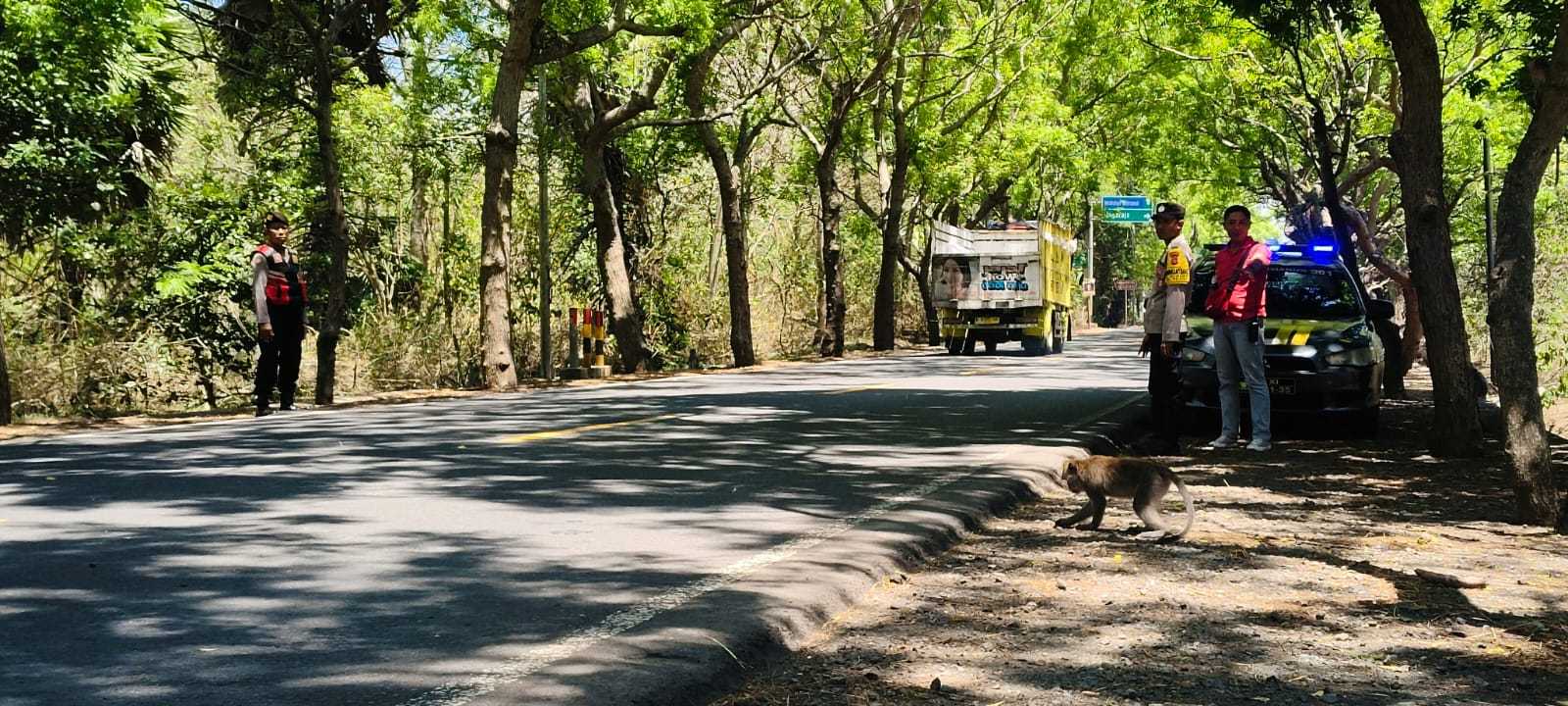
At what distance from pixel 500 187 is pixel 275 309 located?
6.42 metres

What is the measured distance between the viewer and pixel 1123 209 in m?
65.6

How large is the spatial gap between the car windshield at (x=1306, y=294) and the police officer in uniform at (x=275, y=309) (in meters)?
8.73

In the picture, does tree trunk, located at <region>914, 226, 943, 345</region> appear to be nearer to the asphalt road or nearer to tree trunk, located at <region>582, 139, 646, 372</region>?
tree trunk, located at <region>582, 139, 646, 372</region>

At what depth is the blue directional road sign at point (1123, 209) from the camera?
65312 mm

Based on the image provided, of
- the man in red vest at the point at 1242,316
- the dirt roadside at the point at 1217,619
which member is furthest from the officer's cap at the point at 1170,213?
the dirt roadside at the point at 1217,619

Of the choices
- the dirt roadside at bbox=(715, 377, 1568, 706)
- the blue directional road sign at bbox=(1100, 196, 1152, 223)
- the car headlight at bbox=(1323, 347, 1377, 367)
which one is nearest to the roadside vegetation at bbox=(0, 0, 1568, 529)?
the car headlight at bbox=(1323, 347, 1377, 367)

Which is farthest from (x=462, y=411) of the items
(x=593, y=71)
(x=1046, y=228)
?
(x=1046, y=228)

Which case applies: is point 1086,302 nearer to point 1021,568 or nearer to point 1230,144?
point 1230,144

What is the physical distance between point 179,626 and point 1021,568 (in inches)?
135

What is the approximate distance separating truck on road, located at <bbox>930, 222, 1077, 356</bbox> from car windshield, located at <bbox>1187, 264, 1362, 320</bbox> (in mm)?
19319

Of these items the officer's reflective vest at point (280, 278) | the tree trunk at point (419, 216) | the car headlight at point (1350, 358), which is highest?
the tree trunk at point (419, 216)

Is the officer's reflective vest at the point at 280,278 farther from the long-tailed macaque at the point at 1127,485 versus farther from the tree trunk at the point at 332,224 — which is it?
the long-tailed macaque at the point at 1127,485

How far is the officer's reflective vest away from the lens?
14.3 metres

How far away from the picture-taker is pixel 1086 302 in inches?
3061
